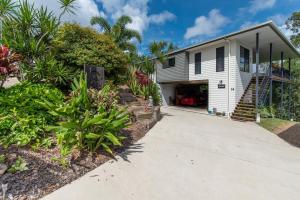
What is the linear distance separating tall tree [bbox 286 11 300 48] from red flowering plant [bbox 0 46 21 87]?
29.0 metres

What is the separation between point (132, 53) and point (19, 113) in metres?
15.2

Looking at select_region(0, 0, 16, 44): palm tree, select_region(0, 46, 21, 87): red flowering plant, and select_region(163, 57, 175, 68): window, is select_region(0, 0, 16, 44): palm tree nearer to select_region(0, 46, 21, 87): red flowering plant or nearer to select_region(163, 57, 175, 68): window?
select_region(0, 46, 21, 87): red flowering plant

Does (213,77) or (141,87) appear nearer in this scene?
(141,87)

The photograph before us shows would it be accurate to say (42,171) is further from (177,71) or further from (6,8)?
(177,71)

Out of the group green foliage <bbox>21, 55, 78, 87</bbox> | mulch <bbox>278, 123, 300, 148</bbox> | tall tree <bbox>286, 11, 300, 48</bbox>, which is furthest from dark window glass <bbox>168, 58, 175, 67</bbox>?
tall tree <bbox>286, 11, 300, 48</bbox>

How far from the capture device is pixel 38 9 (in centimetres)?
641

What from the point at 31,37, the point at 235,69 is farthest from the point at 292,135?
the point at 31,37

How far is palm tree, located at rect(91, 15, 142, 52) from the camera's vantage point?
17797 millimetres

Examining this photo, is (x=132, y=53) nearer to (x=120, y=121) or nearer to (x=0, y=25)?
(x=0, y=25)

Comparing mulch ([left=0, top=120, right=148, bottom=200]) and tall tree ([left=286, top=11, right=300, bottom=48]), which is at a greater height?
tall tree ([left=286, top=11, right=300, bottom=48])

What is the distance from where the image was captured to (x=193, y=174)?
3738mm

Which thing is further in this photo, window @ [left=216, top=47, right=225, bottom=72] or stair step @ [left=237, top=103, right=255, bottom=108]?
window @ [left=216, top=47, right=225, bottom=72]

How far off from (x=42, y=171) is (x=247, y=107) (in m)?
11.1

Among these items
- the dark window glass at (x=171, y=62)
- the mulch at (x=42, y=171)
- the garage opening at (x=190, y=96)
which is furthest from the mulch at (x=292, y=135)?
the dark window glass at (x=171, y=62)
